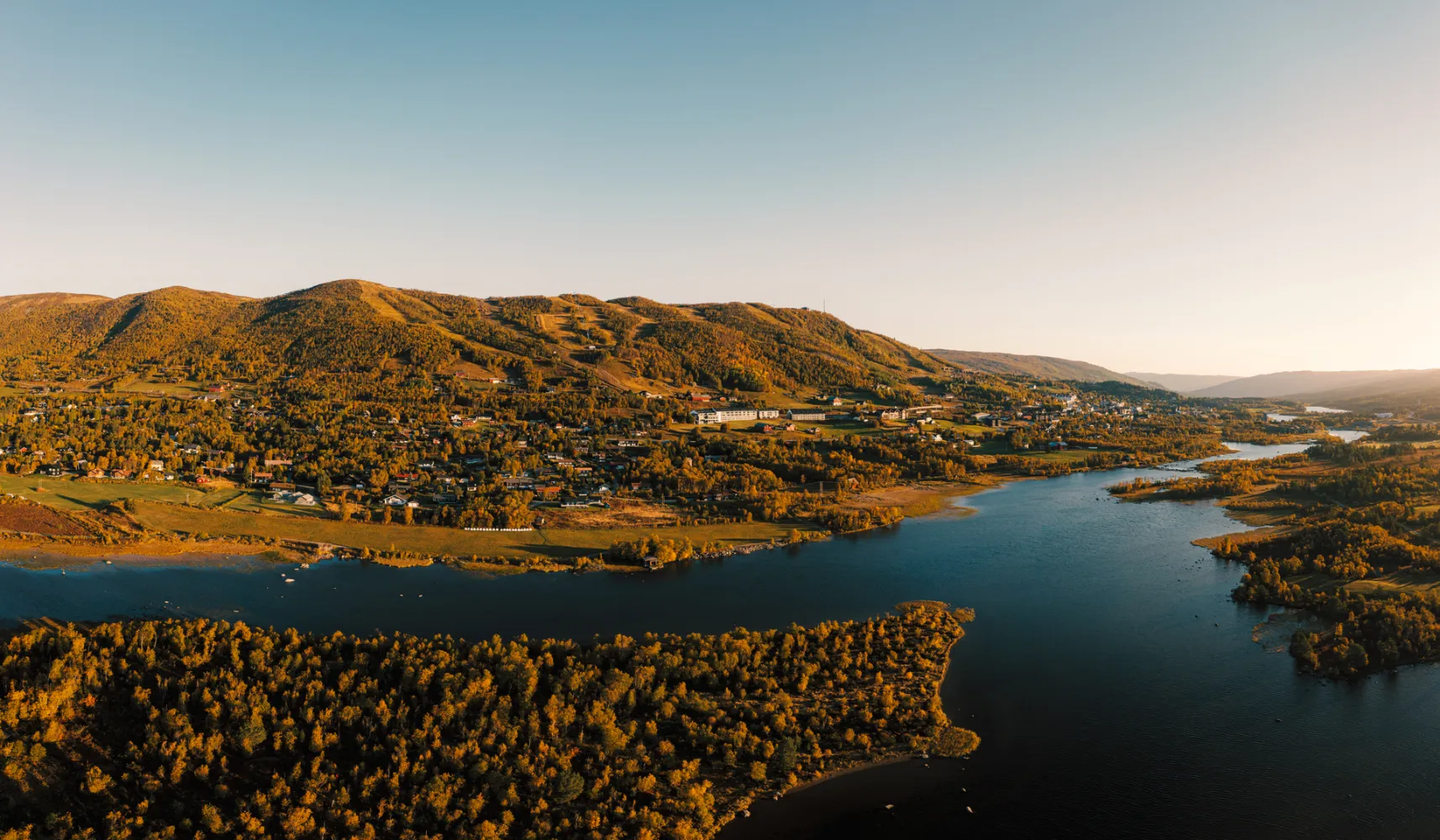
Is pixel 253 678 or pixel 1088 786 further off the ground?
pixel 253 678

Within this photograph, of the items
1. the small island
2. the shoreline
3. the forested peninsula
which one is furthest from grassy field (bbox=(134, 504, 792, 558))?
the small island

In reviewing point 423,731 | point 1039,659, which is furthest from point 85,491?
point 1039,659

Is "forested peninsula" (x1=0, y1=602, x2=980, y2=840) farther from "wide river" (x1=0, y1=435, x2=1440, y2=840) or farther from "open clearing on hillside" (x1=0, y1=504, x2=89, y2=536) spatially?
"open clearing on hillside" (x1=0, y1=504, x2=89, y2=536)

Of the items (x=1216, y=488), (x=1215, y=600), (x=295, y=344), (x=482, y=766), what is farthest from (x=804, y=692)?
(x=295, y=344)

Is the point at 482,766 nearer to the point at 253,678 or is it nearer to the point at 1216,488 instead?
the point at 253,678

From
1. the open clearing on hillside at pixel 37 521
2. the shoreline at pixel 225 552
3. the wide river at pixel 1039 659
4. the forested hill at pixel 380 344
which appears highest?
the forested hill at pixel 380 344

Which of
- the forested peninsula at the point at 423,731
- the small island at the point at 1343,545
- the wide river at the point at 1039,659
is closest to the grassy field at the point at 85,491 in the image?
the wide river at the point at 1039,659

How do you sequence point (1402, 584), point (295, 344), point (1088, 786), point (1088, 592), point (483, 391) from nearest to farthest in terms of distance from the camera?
1. point (1088, 786)
2. point (1402, 584)
3. point (1088, 592)
4. point (483, 391)
5. point (295, 344)

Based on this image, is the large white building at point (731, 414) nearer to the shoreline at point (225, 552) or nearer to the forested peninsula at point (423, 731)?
the shoreline at point (225, 552)
